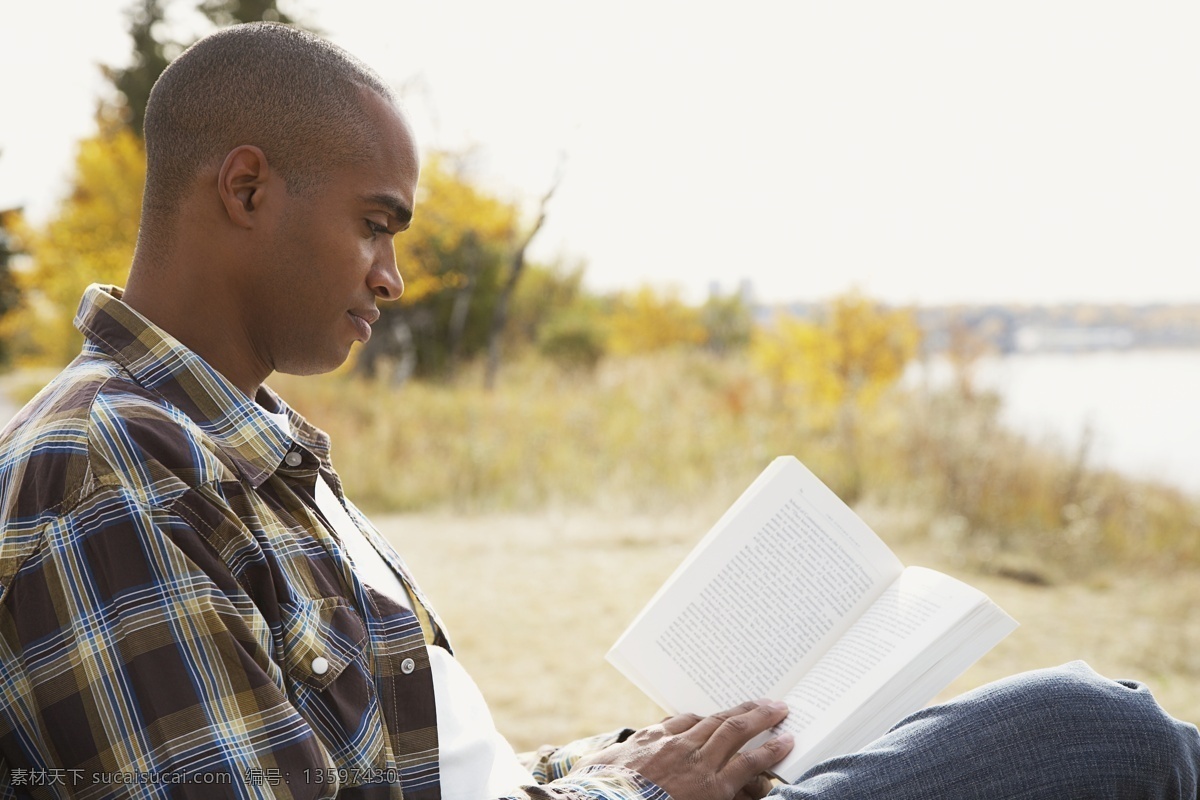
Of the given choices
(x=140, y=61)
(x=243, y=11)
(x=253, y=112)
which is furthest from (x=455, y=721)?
(x=140, y=61)

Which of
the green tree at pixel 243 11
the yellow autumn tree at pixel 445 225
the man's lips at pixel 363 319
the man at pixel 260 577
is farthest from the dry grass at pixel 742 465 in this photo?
the green tree at pixel 243 11

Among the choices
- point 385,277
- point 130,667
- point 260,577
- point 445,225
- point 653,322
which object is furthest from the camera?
point 653,322

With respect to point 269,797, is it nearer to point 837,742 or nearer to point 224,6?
point 837,742

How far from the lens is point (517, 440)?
6707mm

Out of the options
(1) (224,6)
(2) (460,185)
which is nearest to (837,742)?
(2) (460,185)

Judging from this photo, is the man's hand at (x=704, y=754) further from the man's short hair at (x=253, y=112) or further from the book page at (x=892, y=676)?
the man's short hair at (x=253, y=112)

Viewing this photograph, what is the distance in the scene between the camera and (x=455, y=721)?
111 centimetres

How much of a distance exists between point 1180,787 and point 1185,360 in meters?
13.5

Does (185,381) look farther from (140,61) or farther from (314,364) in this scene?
(140,61)

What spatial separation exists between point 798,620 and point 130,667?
880mm

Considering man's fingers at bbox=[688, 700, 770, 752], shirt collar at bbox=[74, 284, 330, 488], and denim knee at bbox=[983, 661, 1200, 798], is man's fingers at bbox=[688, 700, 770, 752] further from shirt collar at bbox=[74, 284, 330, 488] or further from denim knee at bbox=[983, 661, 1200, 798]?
shirt collar at bbox=[74, 284, 330, 488]

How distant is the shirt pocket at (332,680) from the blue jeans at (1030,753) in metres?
0.42

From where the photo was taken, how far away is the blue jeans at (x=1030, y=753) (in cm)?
102

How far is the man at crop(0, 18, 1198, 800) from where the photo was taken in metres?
0.83
